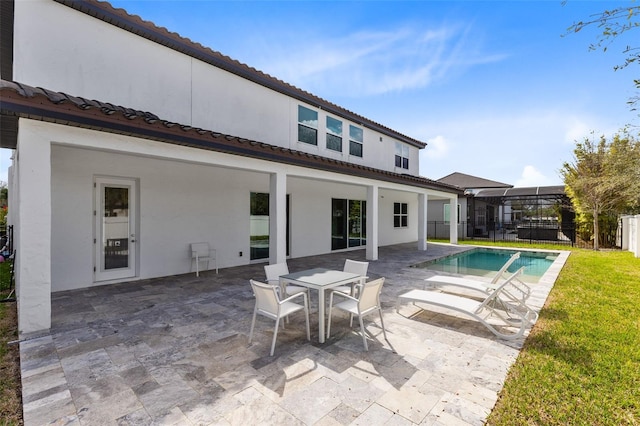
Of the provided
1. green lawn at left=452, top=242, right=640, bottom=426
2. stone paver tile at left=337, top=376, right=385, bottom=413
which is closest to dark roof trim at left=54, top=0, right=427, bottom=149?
stone paver tile at left=337, top=376, right=385, bottom=413

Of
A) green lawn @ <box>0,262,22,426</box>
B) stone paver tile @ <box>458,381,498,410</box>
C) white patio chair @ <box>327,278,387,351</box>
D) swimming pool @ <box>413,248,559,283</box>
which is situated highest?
white patio chair @ <box>327,278,387,351</box>

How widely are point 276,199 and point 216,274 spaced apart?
3.35 meters

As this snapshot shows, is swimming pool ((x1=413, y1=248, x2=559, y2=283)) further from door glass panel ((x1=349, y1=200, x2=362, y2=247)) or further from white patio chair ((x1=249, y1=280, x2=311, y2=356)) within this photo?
white patio chair ((x1=249, y1=280, x2=311, y2=356))

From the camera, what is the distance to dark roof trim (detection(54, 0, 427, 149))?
752cm

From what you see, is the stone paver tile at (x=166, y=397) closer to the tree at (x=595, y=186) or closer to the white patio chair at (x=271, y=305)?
the white patio chair at (x=271, y=305)

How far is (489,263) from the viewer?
45.0 ft

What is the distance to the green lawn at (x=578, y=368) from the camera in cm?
309

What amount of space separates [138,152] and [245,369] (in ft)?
16.0

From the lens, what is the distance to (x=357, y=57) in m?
12.3

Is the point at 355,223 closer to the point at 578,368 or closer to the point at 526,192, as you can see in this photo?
the point at 578,368

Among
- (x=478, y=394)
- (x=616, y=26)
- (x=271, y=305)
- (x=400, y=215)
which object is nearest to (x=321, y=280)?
(x=271, y=305)

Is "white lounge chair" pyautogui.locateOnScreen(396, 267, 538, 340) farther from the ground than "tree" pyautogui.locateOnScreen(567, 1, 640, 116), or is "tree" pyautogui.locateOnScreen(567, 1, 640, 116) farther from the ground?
"tree" pyautogui.locateOnScreen(567, 1, 640, 116)

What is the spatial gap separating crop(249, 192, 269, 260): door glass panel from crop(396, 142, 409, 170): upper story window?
986cm

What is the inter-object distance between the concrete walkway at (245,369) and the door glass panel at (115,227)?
7.10 feet
